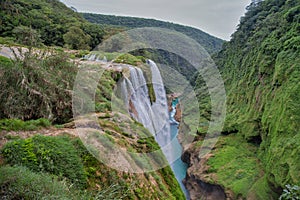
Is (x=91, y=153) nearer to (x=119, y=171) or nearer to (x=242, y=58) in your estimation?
(x=119, y=171)

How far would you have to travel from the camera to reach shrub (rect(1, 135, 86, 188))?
4.23 meters

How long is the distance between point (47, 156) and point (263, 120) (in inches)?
818

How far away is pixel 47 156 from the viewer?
4.46 m

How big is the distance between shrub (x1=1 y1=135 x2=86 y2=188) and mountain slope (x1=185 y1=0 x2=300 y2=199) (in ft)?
43.0

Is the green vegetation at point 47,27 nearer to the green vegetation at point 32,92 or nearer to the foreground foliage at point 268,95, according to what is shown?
the green vegetation at point 32,92

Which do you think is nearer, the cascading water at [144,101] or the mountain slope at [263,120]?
the cascading water at [144,101]

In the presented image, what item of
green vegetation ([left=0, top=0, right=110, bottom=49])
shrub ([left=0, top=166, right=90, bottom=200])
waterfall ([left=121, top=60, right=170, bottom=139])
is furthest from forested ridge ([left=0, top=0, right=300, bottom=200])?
waterfall ([left=121, top=60, right=170, bottom=139])

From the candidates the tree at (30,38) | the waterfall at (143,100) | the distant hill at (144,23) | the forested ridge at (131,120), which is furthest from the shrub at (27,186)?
the distant hill at (144,23)

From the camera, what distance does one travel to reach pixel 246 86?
29.4 meters

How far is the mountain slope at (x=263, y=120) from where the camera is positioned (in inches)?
677

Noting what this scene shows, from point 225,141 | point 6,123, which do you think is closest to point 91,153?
point 6,123

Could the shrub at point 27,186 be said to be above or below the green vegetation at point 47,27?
below

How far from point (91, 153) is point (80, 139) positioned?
414mm

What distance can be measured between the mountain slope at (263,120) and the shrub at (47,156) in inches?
516
